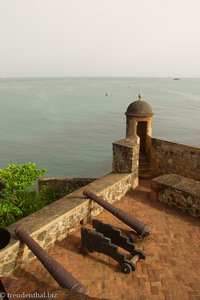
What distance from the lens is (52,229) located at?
653cm

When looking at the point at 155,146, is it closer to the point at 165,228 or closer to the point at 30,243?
the point at 165,228

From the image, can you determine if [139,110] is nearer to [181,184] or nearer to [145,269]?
[181,184]

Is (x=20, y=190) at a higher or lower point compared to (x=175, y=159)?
lower

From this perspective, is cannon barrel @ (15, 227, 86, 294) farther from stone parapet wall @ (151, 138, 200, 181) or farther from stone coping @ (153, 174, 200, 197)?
stone parapet wall @ (151, 138, 200, 181)

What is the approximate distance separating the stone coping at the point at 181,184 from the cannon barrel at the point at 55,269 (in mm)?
4943

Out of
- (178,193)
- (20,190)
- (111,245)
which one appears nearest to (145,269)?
(111,245)

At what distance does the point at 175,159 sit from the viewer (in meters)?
11.0

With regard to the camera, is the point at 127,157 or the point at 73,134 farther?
the point at 73,134

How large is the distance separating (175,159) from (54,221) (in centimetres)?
624

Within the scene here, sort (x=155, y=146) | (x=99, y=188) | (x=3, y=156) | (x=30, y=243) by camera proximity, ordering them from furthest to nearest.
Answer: (x=3, y=156) < (x=155, y=146) < (x=99, y=188) < (x=30, y=243)

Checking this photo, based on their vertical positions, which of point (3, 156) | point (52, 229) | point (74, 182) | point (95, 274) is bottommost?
point (3, 156)

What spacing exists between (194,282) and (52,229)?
3324mm

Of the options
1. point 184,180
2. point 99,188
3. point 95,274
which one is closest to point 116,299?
point 95,274

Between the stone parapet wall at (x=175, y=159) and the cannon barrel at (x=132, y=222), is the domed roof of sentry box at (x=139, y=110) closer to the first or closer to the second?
the stone parapet wall at (x=175, y=159)
